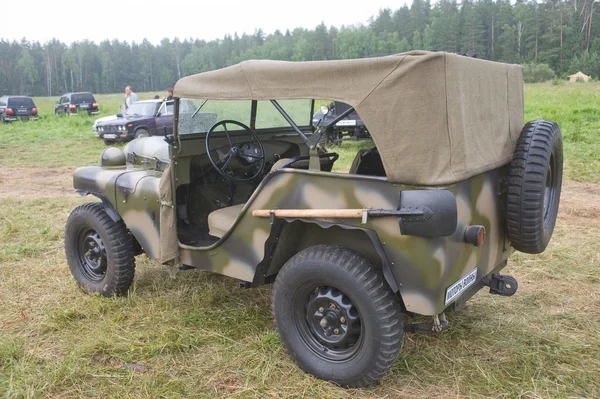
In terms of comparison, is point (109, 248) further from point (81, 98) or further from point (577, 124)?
point (81, 98)

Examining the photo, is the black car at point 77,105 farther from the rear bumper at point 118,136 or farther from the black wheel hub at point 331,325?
the black wheel hub at point 331,325

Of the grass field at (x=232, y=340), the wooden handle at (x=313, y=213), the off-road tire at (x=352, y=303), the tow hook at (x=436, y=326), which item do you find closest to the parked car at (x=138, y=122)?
the grass field at (x=232, y=340)

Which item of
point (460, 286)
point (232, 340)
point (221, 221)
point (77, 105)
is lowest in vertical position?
point (232, 340)

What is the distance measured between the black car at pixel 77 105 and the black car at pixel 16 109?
1.56 metres

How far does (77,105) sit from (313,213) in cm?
2682

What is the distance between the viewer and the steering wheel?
153 inches

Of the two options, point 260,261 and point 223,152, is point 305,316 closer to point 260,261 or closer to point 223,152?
point 260,261

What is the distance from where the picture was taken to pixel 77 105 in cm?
2645

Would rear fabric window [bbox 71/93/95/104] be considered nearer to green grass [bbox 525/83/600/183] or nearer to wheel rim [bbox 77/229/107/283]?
green grass [bbox 525/83/600/183]

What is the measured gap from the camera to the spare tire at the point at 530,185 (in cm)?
276

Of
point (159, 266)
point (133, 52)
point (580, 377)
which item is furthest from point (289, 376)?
point (133, 52)

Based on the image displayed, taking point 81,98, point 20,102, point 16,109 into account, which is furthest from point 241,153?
point 81,98

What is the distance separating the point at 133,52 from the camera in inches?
3450

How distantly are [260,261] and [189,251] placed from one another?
0.72m
